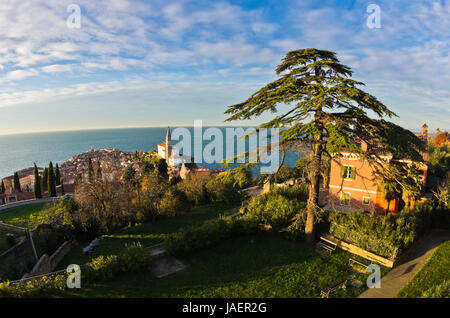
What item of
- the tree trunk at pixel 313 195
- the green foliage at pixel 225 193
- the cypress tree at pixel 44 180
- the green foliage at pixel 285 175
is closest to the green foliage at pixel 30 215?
the cypress tree at pixel 44 180

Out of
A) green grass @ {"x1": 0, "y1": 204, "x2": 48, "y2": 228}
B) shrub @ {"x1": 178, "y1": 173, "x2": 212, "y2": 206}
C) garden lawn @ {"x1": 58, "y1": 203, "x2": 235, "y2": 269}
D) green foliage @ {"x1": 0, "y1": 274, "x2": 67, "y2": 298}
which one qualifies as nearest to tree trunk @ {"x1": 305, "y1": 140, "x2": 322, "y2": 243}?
garden lawn @ {"x1": 58, "y1": 203, "x2": 235, "y2": 269}

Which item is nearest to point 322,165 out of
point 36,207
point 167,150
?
point 36,207

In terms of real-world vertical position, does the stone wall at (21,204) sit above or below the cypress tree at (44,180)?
below

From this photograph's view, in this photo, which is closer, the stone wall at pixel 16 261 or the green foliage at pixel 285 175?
the stone wall at pixel 16 261

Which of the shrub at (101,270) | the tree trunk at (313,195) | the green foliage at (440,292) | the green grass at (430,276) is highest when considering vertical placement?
the tree trunk at (313,195)

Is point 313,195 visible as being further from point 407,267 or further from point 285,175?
point 285,175

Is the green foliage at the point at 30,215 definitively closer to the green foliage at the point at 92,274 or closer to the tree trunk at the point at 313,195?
the green foliage at the point at 92,274

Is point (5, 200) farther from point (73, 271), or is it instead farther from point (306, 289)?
point (306, 289)
